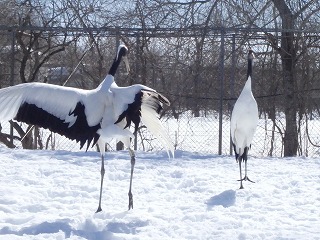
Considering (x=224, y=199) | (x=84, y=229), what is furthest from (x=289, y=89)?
(x=84, y=229)

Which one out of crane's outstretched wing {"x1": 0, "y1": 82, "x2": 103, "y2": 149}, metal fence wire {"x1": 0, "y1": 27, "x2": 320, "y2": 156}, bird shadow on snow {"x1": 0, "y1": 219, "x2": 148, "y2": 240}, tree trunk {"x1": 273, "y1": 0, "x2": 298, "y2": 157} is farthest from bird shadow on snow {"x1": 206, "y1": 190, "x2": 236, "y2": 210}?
tree trunk {"x1": 273, "y1": 0, "x2": 298, "y2": 157}

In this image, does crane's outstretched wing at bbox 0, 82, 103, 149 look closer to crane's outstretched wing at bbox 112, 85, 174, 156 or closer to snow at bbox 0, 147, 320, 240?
crane's outstretched wing at bbox 112, 85, 174, 156

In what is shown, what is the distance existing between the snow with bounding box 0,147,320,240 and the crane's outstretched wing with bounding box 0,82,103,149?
2.90ft

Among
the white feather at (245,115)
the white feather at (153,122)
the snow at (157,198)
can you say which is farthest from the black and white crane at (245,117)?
the white feather at (153,122)

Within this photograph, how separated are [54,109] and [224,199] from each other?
2.31 metres

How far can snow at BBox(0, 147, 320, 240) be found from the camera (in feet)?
18.5

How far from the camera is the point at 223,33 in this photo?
11.1 m

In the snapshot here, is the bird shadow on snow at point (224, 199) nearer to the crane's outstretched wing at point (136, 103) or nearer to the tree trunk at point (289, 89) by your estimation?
the crane's outstretched wing at point (136, 103)

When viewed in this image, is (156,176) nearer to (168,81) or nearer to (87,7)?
(168,81)

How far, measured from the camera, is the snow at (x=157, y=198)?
564cm

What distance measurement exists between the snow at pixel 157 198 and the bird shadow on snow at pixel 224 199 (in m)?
0.01

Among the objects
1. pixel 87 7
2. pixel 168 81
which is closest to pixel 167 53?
pixel 168 81

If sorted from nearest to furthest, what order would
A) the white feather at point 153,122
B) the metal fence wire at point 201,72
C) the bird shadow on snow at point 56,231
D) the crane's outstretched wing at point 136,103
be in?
the bird shadow on snow at point 56,231, the crane's outstretched wing at point 136,103, the white feather at point 153,122, the metal fence wire at point 201,72

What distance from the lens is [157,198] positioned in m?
7.27
